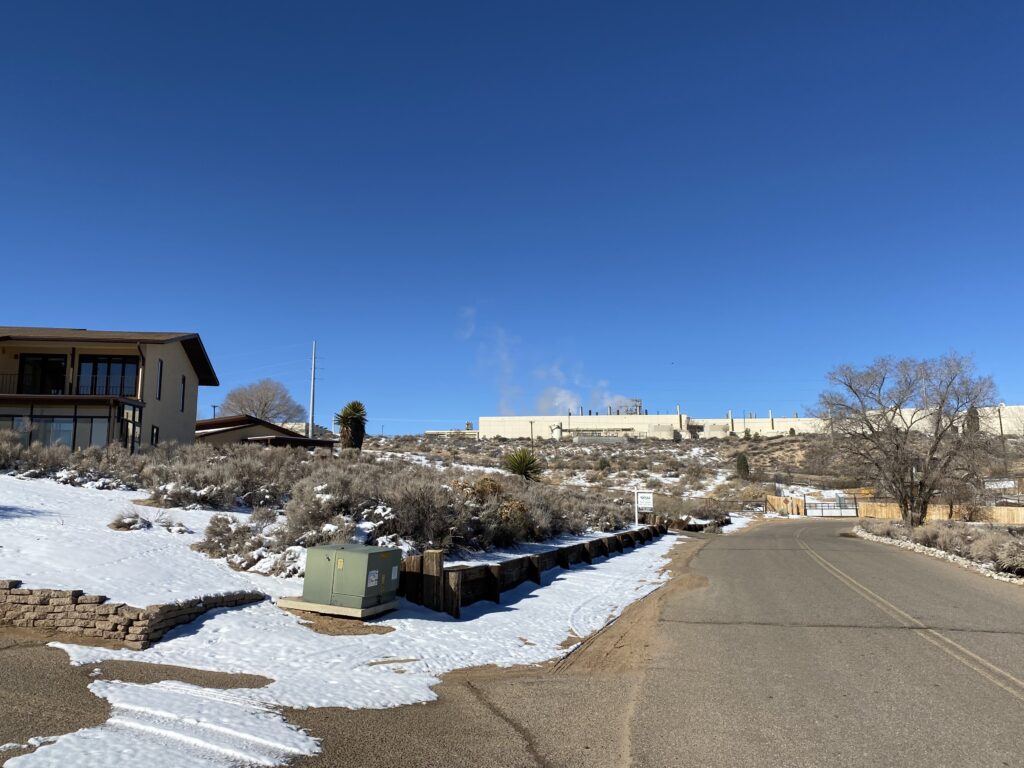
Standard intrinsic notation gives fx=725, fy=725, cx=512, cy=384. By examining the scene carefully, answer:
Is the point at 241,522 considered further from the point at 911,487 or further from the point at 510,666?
the point at 911,487

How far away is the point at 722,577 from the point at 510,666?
10600 mm

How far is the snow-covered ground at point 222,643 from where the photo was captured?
5367 mm

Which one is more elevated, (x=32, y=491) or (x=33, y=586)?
(x=32, y=491)

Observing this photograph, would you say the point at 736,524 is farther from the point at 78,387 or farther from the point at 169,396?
the point at 78,387

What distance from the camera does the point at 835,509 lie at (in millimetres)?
64500

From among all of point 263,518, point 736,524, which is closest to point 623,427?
point 736,524

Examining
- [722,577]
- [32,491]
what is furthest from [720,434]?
[32,491]

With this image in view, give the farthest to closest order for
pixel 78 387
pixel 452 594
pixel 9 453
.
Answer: pixel 78 387
pixel 9 453
pixel 452 594

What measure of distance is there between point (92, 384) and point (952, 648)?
36.7 m

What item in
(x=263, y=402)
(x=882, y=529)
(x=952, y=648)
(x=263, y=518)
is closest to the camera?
(x=952, y=648)

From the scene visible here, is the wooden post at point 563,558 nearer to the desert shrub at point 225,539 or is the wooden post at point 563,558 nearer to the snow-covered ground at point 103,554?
the desert shrub at point 225,539

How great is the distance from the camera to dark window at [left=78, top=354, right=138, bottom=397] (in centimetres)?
3500

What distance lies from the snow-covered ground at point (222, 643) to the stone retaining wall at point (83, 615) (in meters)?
0.25

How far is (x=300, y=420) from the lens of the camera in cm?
9019
